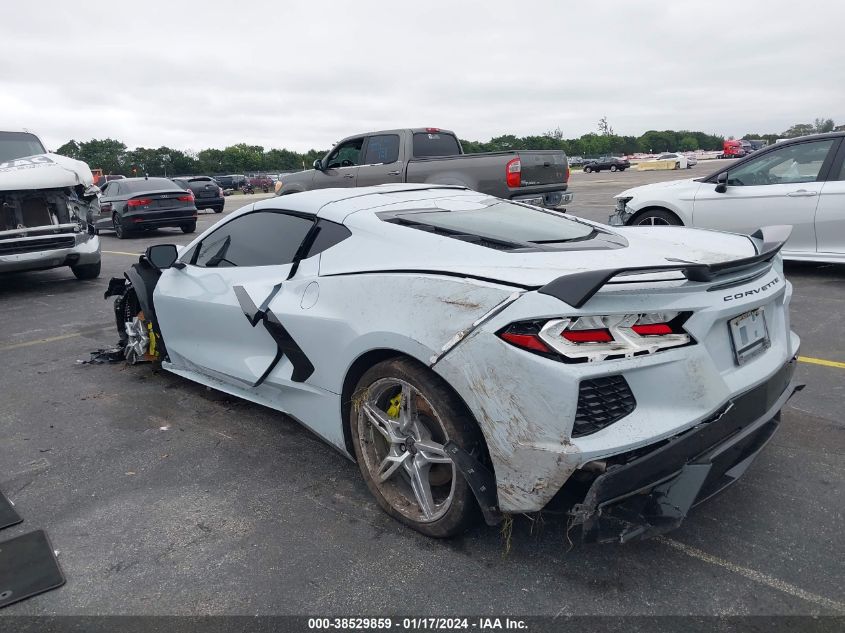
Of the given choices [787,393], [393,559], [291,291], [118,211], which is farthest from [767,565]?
[118,211]

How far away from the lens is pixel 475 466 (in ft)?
8.20

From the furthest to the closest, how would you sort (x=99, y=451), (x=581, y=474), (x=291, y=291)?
1. (x=99, y=451)
2. (x=291, y=291)
3. (x=581, y=474)

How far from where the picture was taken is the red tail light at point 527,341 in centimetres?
230

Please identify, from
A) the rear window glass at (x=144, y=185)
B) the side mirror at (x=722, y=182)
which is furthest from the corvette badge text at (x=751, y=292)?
the rear window glass at (x=144, y=185)

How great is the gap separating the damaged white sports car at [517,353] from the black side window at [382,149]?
8.50 meters

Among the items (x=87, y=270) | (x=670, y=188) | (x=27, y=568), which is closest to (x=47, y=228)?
(x=87, y=270)

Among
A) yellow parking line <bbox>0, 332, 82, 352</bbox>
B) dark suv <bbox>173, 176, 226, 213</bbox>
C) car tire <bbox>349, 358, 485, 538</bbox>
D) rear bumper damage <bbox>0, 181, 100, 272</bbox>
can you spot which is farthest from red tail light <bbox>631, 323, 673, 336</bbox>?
dark suv <bbox>173, 176, 226, 213</bbox>

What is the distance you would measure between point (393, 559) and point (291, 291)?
1431 millimetres

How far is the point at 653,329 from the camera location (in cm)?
239

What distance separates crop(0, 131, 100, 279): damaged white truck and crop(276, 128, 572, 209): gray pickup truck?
14.4 feet

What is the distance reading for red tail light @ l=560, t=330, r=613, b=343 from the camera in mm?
2309

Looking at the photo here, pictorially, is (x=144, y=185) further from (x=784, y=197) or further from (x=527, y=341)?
(x=527, y=341)

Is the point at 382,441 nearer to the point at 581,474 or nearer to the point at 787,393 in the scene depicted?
the point at 581,474

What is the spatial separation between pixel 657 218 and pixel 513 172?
9.12 feet
